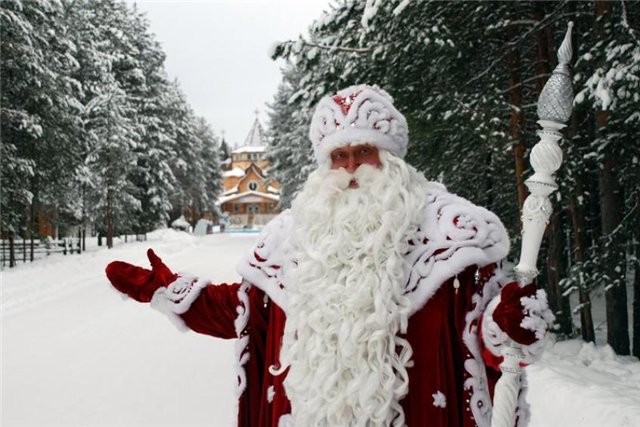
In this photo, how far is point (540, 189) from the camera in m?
2.12

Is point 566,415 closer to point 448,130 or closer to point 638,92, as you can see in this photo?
point 638,92

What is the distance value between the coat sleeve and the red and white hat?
80 cm

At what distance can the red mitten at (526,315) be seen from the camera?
1.95m

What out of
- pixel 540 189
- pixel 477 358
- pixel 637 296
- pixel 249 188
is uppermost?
pixel 249 188

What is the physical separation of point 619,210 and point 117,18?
30.0m

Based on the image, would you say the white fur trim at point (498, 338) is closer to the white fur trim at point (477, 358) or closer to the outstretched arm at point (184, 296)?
the white fur trim at point (477, 358)

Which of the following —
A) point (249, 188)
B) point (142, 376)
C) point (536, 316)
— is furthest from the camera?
point (249, 188)

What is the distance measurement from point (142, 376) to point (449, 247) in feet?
17.6

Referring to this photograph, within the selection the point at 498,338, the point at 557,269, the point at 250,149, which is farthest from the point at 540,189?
the point at 250,149

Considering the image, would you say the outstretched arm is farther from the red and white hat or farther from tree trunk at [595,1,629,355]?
tree trunk at [595,1,629,355]

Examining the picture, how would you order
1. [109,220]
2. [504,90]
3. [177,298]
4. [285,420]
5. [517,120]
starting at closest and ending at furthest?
[285,420]
[177,298]
[517,120]
[504,90]
[109,220]

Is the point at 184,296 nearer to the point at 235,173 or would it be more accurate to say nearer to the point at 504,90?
the point at 504,90

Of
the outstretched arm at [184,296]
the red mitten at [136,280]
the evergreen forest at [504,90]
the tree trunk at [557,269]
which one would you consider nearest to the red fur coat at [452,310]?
the outstretched arm at [184,296]

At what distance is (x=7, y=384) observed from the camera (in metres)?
6.38
